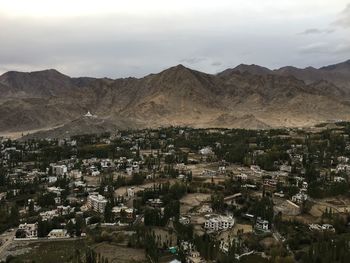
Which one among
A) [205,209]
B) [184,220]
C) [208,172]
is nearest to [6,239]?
[184,220]

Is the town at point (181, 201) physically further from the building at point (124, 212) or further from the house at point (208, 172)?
the house at point (208, 172)

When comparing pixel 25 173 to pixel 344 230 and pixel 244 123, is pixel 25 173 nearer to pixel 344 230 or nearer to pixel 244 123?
pixel 344 230

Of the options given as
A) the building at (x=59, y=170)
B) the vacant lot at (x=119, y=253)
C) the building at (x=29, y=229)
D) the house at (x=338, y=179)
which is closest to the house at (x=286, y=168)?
the house at (x=338, y=179)

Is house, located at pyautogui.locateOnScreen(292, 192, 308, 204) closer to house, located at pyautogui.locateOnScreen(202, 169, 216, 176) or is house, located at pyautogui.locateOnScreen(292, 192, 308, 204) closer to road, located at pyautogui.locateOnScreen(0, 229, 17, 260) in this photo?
house, located at pyautogui.locateOnScreen(202, 169, 216, 176)

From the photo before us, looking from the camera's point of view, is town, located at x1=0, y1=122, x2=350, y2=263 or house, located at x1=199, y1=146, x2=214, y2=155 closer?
town, located at x1=0, y1=122, x2=350, y2=263

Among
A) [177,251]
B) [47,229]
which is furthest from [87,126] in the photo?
[177,251]

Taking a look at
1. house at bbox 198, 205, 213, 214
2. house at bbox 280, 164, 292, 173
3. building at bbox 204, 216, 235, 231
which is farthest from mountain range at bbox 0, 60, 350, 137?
building at bbox 204, 216, 235, 231

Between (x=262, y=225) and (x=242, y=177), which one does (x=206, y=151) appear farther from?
(x=262, y=225)
